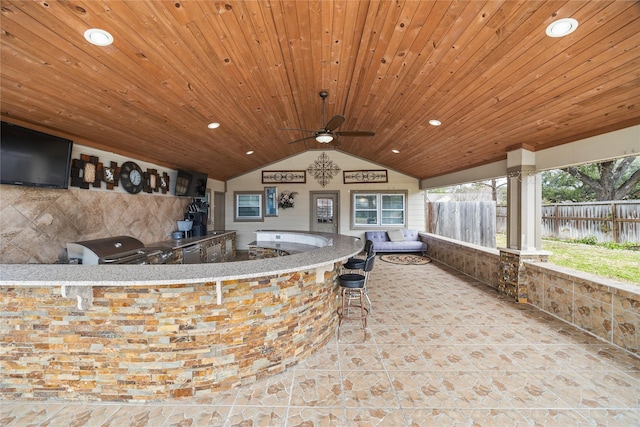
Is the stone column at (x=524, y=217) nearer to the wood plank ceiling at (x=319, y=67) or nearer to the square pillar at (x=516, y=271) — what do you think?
the square pillar at (x=516, y=271)

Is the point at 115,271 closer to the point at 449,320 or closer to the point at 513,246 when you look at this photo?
the point at 449,320

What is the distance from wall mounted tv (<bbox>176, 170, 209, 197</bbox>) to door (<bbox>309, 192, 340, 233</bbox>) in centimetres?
327

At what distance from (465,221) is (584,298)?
12.1ft

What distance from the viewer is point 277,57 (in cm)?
263

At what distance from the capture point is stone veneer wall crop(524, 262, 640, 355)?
2.71 metres

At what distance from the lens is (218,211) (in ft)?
26.6

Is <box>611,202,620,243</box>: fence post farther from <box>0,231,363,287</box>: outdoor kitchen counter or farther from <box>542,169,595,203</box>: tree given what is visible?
<box>0,231,363,287</box>: outdoor kitchen counter

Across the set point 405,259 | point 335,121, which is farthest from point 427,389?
point 405,259

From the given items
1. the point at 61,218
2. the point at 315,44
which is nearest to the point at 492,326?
the point at 315,44

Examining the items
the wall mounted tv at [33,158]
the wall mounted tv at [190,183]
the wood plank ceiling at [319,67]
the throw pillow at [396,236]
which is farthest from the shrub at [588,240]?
the wall mounted tv at [190,183]

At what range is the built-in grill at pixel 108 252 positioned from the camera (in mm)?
2992

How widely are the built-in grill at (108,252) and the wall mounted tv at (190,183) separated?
215 centimetres

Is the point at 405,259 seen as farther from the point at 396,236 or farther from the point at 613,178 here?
the point at 613,178

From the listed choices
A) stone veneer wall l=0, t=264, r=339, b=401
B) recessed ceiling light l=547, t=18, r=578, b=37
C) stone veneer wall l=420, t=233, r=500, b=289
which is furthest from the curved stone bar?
stone veneer wall l=420, t=233, r=500, b=289
